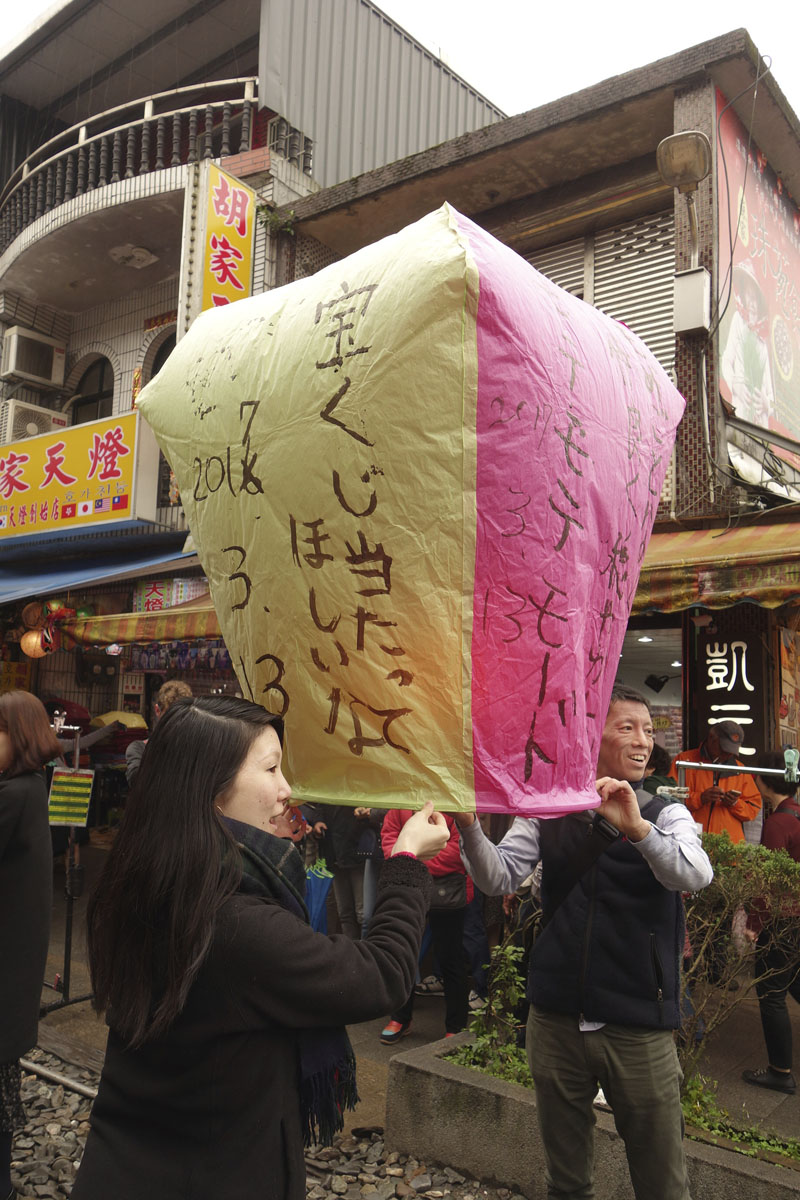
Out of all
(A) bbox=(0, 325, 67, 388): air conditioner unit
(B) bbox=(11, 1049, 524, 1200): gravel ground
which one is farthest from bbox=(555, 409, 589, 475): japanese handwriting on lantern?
(A) bbox=(0, 325, 67, 388): air conditioner unit

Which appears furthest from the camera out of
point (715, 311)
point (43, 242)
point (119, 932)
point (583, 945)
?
point (43, 242)

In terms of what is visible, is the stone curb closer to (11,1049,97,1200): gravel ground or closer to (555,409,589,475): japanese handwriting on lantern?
(11,1049,97,1200): gravel ground

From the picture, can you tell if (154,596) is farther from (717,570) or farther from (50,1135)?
(50,1135)

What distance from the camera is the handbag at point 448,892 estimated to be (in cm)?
513

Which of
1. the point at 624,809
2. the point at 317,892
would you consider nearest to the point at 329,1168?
the point at 317,892

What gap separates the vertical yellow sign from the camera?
8.46 meters

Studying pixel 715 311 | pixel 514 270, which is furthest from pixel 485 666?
pixel 715 311

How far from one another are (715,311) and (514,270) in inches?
233

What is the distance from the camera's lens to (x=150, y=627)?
7691mm

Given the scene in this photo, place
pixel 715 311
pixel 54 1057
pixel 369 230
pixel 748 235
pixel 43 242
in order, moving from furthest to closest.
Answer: pixel 43 242 → pixel 369 230 → pixel 748 235 → pixel 715 311 → pixel 54 1057

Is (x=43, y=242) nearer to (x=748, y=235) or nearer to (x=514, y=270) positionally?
(x=748, y=235)

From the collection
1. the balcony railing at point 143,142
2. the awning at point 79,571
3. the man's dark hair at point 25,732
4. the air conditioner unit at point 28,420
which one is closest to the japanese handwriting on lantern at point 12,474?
the air conditioner unit at point 28,420

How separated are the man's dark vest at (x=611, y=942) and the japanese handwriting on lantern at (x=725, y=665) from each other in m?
4.32

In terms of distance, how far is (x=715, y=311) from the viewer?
7.03 metres
